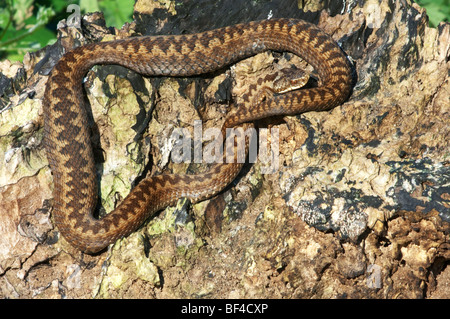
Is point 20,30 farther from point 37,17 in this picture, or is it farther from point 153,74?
point 153,74

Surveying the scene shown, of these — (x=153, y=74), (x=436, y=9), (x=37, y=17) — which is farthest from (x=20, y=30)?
(x=436, y=9)

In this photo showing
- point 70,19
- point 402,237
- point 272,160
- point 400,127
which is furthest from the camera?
point 70,19

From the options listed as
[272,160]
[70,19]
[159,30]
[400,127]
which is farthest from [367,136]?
[70,19]

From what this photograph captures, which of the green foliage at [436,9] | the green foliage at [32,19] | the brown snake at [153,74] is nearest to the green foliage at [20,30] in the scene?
the green foliage at [32,19]

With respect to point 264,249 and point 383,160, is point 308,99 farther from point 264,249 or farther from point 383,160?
point 264,249

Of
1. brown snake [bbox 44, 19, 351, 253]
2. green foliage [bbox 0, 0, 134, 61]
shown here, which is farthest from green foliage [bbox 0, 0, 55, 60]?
brown snake [bbox 44, 19, 351, 253]
